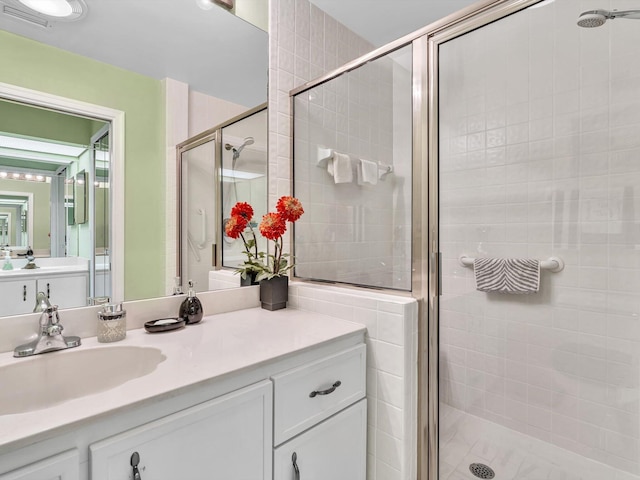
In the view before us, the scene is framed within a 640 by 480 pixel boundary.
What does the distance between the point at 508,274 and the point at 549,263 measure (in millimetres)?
164

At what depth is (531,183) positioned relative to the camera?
1.48m

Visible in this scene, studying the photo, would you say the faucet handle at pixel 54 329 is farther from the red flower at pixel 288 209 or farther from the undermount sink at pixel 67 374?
the red flower at pixel 288 209

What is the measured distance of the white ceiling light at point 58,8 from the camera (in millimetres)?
1039

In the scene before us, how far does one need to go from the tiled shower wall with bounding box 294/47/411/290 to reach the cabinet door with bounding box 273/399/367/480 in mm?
568

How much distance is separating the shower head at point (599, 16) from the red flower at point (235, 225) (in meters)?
1.49

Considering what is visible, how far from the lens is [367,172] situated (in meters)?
1.79

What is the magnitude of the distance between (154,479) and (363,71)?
5.49 feet

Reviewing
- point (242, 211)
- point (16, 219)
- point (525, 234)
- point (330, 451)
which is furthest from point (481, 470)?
point (16, 219)

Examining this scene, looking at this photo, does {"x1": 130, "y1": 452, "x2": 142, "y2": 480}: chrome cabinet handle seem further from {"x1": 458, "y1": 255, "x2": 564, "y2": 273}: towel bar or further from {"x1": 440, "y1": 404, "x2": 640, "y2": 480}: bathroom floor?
{"x1": 458, "y1": 255, "x2": 564, "y2": 273}: towel bar

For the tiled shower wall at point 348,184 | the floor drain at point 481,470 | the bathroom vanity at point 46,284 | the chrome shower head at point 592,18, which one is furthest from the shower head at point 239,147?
the floor drain at point 481,470

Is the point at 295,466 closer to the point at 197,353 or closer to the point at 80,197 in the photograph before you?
the point at 197,353

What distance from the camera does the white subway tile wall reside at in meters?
1.21

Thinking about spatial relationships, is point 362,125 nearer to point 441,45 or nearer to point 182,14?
point 441,45

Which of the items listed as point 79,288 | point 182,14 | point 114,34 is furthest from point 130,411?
point 182,14
